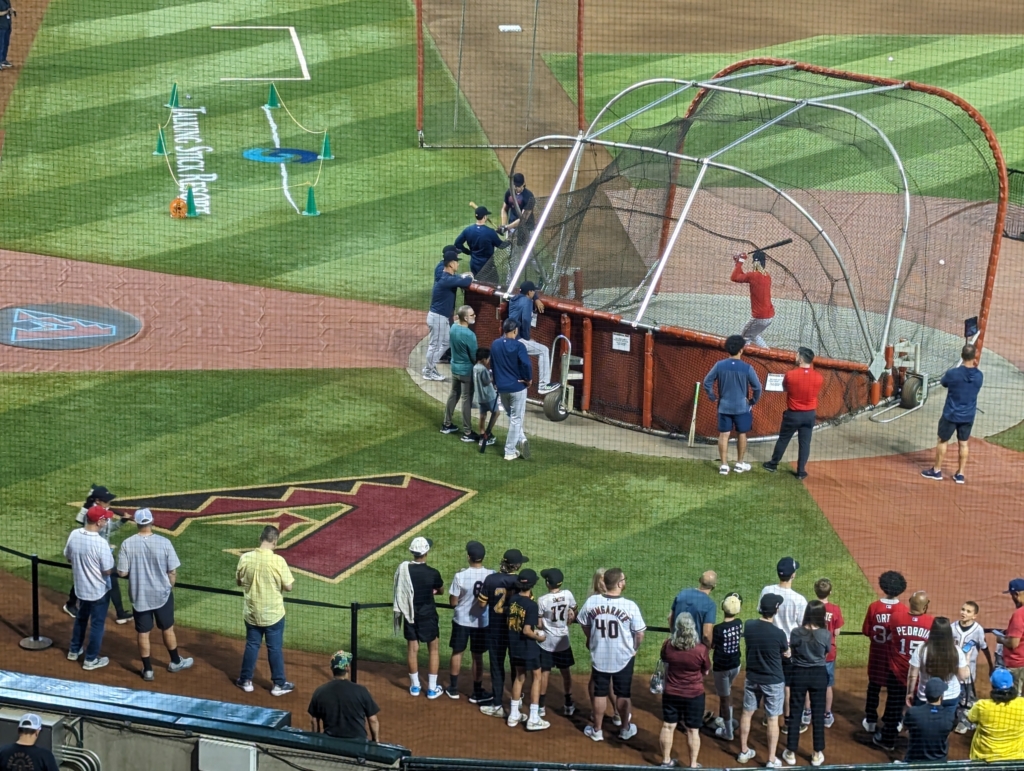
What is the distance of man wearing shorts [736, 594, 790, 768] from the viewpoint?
35.4ft

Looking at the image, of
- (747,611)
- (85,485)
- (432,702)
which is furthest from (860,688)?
(85,485)

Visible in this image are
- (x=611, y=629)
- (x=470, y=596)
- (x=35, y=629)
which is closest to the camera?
(x=611, y=629)

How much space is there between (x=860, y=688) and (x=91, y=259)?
43.4 feet

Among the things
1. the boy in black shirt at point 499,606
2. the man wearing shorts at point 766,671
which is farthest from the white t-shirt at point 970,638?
the boy in black shirt at point 499,606

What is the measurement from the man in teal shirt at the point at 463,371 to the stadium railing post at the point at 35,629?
A: 5.14 m

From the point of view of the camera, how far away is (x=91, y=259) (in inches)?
844

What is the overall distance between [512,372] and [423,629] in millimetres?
4427

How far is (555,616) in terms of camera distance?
11.3 metres

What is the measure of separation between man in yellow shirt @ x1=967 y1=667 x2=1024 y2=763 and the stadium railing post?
7.10m

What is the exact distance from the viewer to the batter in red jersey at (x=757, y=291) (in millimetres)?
17062

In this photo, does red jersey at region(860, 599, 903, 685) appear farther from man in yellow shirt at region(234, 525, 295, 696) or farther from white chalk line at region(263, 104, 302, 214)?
white chalk line at region(263, 104, 302, 214)

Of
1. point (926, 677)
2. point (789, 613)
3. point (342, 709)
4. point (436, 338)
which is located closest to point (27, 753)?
point (342, 709)

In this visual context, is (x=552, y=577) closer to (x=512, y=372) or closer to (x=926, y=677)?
(x=926, y=677)

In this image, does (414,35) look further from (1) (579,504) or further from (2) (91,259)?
(1) (579,504)
